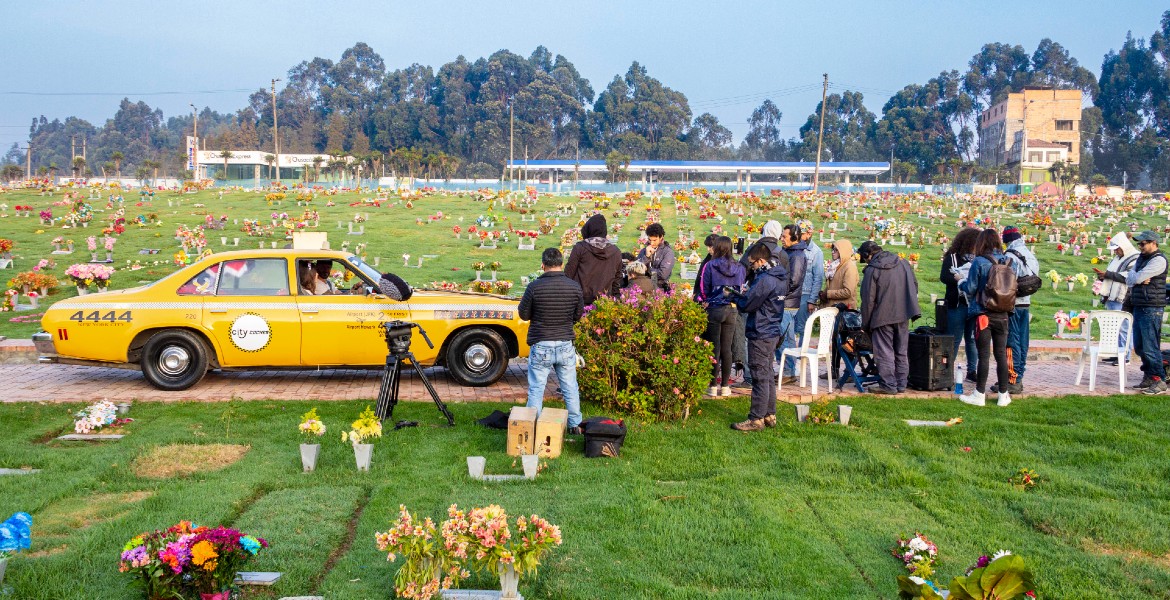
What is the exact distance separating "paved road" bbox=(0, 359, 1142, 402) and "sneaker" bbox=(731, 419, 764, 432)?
1.67 metres

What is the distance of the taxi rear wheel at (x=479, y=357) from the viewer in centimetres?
923

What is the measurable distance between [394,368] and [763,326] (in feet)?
10.3

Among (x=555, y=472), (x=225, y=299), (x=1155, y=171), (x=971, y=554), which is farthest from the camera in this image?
(x=1155, y=171)

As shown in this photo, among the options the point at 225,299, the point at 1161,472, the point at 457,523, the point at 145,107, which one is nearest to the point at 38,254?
the point at 225,299

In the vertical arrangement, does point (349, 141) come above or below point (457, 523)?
above

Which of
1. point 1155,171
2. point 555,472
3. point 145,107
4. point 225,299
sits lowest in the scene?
point 555,472

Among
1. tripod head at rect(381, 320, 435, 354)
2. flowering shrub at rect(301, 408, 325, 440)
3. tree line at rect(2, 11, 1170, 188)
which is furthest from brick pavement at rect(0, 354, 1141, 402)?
tree line at rect(2, 11, 1170, 188)

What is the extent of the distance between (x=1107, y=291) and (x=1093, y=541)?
20.3 feet

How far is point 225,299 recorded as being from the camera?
8984 millimetres

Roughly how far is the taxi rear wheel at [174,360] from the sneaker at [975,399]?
301 inches

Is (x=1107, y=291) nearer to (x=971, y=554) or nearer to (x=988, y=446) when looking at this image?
(x=988, y=446)

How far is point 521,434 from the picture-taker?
21.4 ft

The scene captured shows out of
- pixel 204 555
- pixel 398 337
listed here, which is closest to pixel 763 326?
pixel 398 337

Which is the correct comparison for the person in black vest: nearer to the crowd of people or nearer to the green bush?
the crowd of people
